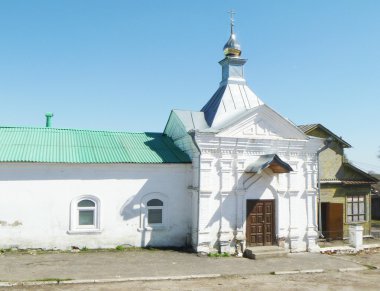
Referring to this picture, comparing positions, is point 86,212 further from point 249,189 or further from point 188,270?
point 249,189

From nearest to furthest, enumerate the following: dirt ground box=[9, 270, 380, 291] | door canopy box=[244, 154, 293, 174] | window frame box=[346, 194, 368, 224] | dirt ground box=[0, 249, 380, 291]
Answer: dirt ground box=[9, 270, 380, 291], dirt ground box=[0, 249, 380, 291], door canopy box=[244, 154, 293, 174], window frame box=[346, 194, 368, 224]

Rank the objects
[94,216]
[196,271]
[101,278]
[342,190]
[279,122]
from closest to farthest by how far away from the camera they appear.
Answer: [101,278] → [196,271] → [94,216] → [279,122] → [342,190]

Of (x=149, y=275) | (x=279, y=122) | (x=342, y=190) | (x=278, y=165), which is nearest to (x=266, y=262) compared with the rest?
(x=278, y=165)

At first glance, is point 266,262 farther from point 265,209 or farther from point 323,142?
point 323,142

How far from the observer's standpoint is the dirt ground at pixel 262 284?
884 cm

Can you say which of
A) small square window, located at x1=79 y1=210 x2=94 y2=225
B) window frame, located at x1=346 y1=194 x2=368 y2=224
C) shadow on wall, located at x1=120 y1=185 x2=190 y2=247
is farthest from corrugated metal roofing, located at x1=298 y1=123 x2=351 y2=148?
small square window, located at x1=79 y1=210 x2=94 y2=225

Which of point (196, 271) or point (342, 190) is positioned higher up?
point (342, 190)

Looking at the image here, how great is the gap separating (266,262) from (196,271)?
271cm

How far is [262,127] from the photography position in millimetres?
13820

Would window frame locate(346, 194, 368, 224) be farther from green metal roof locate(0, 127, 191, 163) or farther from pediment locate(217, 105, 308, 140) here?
green metal roof locate(0, 127, 191, 163)

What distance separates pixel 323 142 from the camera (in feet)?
47.3

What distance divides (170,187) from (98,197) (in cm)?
251

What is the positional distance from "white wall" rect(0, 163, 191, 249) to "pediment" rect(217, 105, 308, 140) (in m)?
2.13

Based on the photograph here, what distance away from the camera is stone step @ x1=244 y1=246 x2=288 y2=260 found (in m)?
12.5
